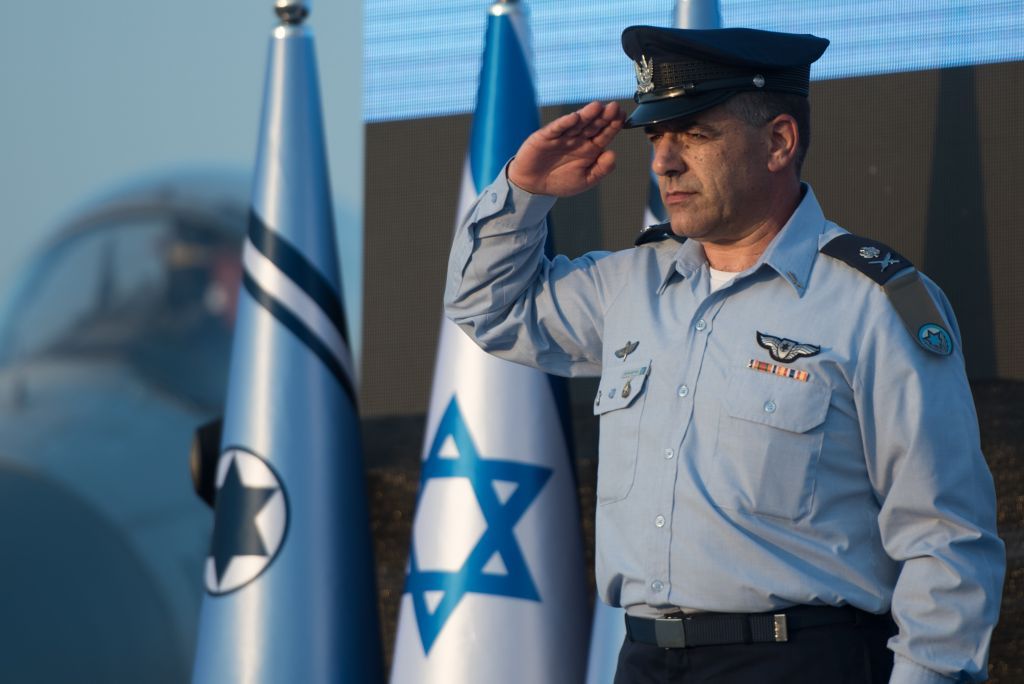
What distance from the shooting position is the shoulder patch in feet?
4.36

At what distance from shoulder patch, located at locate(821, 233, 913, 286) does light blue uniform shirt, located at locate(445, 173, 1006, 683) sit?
0.04ft

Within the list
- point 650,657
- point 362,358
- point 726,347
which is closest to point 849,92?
point 362,358

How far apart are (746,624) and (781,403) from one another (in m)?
0.22

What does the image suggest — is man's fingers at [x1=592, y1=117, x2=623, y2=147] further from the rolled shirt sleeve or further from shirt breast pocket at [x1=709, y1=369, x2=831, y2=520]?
shirt breast pocket at [x1=709, y1=369, x2=831, y2=520]

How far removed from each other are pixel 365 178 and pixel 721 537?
2104 mm

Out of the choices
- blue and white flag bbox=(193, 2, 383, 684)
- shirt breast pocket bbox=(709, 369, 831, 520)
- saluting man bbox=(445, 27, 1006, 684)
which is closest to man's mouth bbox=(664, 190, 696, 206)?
saluting man bbox=(445, 27, 1006, 684)

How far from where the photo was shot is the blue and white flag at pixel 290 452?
275 centimetres

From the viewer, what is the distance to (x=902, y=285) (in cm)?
132

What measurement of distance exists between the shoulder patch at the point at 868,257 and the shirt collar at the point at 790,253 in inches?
1.0

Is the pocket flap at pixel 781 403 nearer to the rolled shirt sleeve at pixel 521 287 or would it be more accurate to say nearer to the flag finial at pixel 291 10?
the rolled shirt sleeve at pixel 521 287

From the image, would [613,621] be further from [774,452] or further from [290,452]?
[774,452]

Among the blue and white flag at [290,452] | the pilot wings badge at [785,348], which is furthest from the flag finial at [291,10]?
the pilot wings badge at [785,348]

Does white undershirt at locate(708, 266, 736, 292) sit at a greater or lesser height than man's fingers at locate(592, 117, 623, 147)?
lesser

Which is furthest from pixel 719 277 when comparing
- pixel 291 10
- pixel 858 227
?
pixel 291 10
